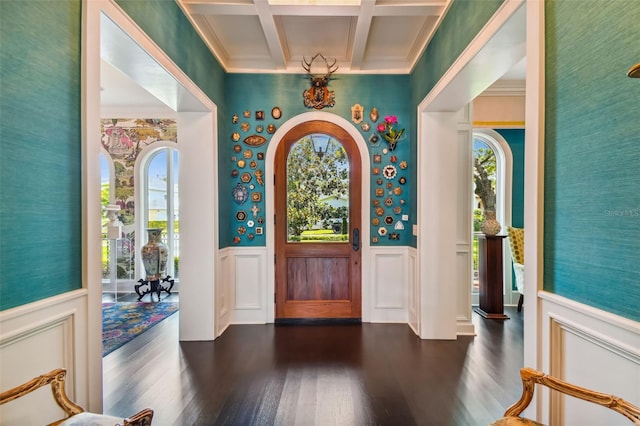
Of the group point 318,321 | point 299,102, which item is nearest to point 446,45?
point 299,102

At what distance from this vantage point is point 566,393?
1.04 m

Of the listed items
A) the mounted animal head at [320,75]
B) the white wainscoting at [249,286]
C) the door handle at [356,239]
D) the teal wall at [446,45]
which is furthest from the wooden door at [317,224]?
the teal wall at [446,45]

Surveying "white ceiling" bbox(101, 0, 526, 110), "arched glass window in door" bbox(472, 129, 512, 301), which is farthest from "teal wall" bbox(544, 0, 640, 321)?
"arched glass window in door" bbox(472, 129, 512, 301)

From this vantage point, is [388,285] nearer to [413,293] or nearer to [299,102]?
[413,293]

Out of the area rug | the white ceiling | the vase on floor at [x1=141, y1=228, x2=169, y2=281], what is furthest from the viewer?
the vase on floor at [x1=141, y1=228, x2=169, y2=281]

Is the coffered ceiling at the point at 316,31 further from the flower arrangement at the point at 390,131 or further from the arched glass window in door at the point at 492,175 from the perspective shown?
the arched glass window in door at the point at 492,175

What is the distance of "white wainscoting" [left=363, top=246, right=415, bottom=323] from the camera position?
3.59 m

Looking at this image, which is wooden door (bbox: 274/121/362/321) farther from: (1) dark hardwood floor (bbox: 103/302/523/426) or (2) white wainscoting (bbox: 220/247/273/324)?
(1) dark hardwood floor (bbox: 103/302/523/426)

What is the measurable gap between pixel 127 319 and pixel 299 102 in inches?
129

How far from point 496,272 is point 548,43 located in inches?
121

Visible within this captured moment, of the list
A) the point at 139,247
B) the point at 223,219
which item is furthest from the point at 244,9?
the point at 139,247

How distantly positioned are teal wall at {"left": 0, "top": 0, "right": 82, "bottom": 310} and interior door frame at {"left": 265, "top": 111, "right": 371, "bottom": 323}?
224 centimetres

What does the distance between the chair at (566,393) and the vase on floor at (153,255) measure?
470 centimetres

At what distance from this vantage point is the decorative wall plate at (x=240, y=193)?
3.59 metres
